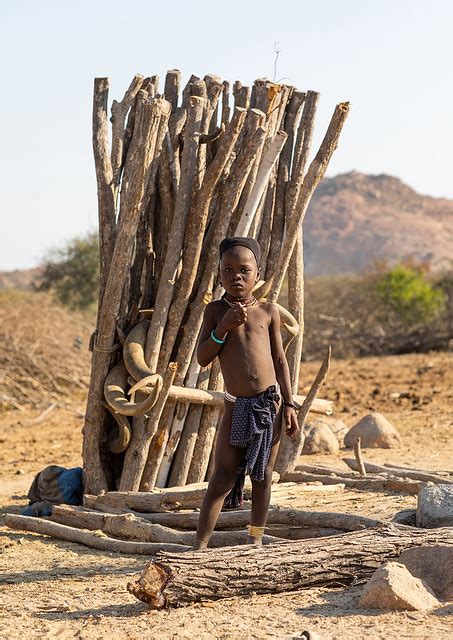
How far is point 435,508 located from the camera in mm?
4625

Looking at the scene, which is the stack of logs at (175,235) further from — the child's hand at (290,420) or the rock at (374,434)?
the rock at (374,434)

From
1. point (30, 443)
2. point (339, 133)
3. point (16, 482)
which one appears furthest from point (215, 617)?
point (30, 443)

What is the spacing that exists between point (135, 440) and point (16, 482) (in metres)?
2.00

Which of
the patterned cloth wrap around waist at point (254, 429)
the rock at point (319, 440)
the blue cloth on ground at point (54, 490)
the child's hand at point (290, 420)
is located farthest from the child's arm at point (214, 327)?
the rock at point (319, 440)

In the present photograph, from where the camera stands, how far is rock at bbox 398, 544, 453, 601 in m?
3.84

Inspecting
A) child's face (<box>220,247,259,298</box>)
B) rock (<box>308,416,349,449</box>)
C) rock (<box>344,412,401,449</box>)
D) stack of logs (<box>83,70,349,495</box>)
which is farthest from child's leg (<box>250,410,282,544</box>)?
rock (<box>308,416,349,449</box>)

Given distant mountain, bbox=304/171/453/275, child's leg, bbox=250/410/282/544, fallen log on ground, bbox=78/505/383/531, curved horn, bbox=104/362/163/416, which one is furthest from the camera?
distant mountain, bbox=304/171/453/275

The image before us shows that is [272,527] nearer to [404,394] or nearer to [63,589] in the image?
[63,589]

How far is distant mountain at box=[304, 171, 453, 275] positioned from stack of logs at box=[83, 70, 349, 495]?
48640mm

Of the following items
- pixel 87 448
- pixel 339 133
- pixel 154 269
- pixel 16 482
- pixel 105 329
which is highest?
pixel 339 133

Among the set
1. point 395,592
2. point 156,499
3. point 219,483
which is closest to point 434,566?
point 395,592

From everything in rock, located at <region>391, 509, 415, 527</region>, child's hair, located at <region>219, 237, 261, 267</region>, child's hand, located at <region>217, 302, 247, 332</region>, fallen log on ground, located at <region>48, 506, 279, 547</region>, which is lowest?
fallen log on ground, located at <region>48, 506, 279, 547</region>

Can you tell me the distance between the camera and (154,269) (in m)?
6.19

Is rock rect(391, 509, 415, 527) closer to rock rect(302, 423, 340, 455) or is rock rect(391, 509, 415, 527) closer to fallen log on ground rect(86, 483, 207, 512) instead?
fallen log on ground rect(86, 483, 207, 512)
